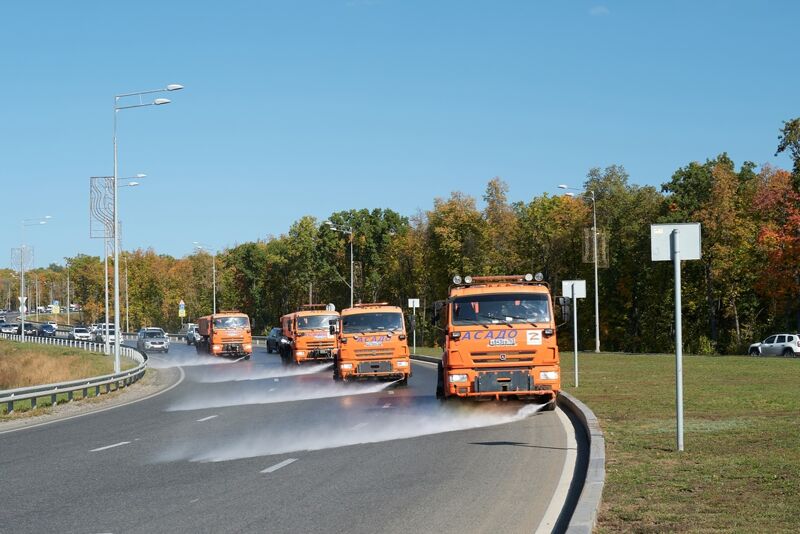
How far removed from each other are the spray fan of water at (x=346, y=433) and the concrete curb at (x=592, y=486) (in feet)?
8.62

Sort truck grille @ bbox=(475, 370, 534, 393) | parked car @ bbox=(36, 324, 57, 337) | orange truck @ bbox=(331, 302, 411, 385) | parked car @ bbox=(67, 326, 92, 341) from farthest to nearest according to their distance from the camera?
parked car @ bbox=(36, 324, 57, 337)
parked car @ bbox=(67, 326, 92, 341)
orange truck @ bbox=(331, 302, 411, 385)
truck grille @ bbox=(475, 370, 534, 393)

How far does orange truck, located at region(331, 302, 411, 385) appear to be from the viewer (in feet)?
91.0

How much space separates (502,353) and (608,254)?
62594 millimetres

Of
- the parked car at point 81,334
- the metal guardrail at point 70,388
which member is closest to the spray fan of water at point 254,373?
the metal guardrail at point 70,388

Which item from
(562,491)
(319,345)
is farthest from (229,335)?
(562,491)

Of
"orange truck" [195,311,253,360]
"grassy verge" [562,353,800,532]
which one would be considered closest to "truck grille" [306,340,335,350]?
"orange truck" [195,311,253,360]

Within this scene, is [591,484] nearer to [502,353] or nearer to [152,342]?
[502,353]

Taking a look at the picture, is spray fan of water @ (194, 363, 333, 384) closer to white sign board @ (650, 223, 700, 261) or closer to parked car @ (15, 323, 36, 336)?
white sign board @ (650, 223, 700, 261)

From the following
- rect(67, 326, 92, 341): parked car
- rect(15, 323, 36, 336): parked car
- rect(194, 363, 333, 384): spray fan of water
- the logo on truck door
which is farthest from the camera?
rect(15, 323, 36, 336): parked car

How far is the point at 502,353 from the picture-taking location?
19.5 meters

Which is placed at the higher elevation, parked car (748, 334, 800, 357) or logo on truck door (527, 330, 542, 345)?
logo on truck door (527, 330, 542, 345)

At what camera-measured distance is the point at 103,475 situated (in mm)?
12203

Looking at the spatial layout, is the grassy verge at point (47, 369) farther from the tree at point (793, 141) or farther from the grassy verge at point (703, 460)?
the tree at point (793, 141)

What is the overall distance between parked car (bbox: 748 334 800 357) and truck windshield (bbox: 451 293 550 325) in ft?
→ 125
